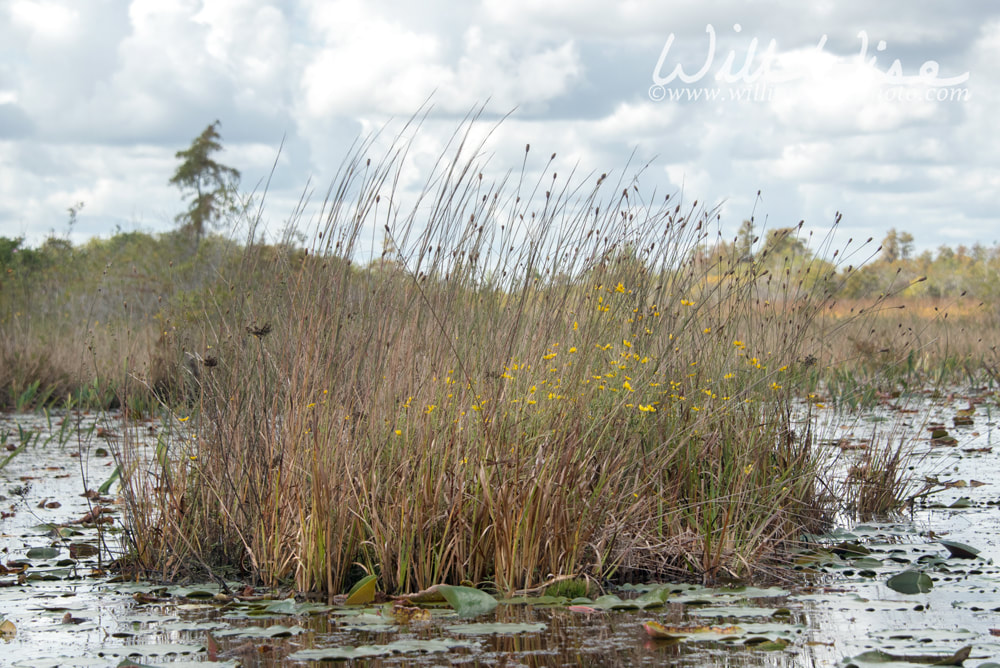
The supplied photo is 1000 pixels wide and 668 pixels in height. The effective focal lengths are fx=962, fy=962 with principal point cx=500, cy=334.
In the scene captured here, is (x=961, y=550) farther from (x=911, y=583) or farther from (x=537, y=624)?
(x=537, y=624)

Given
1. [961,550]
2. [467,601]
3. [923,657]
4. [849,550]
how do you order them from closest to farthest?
[923,657]
[467,601]
[961,550]
[849,550]

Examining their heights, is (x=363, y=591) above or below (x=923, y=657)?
above

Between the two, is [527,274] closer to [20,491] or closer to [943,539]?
[943,539]

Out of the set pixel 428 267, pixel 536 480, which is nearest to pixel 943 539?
Answer: pixel 536 480

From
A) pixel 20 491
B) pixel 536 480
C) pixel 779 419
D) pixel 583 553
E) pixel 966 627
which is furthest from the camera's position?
pixel 20 491

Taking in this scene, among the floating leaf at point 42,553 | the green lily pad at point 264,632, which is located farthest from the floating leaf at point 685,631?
the floating leaf at point 42,553

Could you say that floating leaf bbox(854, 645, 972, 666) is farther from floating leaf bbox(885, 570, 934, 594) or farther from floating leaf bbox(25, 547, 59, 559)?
floating leaf bbox(25, 547, 59, 559)

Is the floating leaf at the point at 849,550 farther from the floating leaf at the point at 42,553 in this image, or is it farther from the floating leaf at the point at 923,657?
the floating leaf at the point at 42,553

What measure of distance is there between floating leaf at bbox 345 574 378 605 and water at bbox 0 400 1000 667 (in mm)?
56

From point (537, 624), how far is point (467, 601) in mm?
275

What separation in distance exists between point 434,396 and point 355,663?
50.1 inches

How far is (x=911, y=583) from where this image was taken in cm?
399

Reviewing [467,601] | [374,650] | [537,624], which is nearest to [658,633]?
[537,624]

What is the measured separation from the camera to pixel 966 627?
3.45m
